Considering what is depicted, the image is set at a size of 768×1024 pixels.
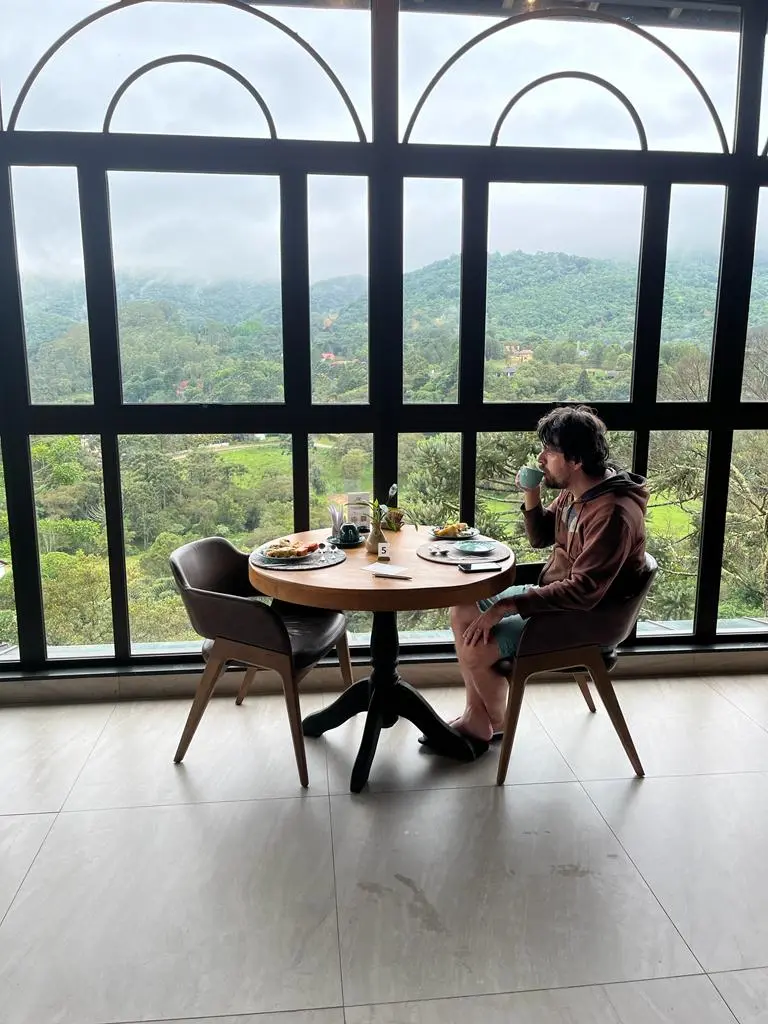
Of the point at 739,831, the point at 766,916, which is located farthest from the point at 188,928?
the point at 739,831

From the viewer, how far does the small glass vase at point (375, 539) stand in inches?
103

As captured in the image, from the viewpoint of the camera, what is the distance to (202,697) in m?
2.53

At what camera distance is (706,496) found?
132 inches

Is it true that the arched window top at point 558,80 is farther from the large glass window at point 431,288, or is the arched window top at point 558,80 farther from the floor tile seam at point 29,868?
the floor tile seam at point 29,868

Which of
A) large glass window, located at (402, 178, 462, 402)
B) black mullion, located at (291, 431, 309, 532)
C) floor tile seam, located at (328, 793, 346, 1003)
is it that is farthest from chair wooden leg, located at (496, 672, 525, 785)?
large glass window, located at (402, 178, 462, 402)

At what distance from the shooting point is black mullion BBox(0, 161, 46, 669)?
286cm

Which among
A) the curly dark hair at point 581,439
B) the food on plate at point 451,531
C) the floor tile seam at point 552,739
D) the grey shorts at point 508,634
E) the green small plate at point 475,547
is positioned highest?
the curly dark hair at point 581,439

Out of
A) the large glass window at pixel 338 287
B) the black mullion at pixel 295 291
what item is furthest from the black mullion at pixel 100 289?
the large glass window at pixel 338 287

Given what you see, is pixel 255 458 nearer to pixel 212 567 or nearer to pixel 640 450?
pixel 212 567

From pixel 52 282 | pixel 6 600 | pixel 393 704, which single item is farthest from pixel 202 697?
pixel 52 282

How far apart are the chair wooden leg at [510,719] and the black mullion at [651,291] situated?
154 centimetres

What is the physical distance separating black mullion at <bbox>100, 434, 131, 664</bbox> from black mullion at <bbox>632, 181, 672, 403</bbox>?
2.34 meters

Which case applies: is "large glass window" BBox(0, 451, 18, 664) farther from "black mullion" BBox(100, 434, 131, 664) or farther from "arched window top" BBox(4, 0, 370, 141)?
"arched window top" BBox(4, 0, 370, 141)

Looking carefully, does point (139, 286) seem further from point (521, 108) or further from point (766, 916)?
point (766, 916)
